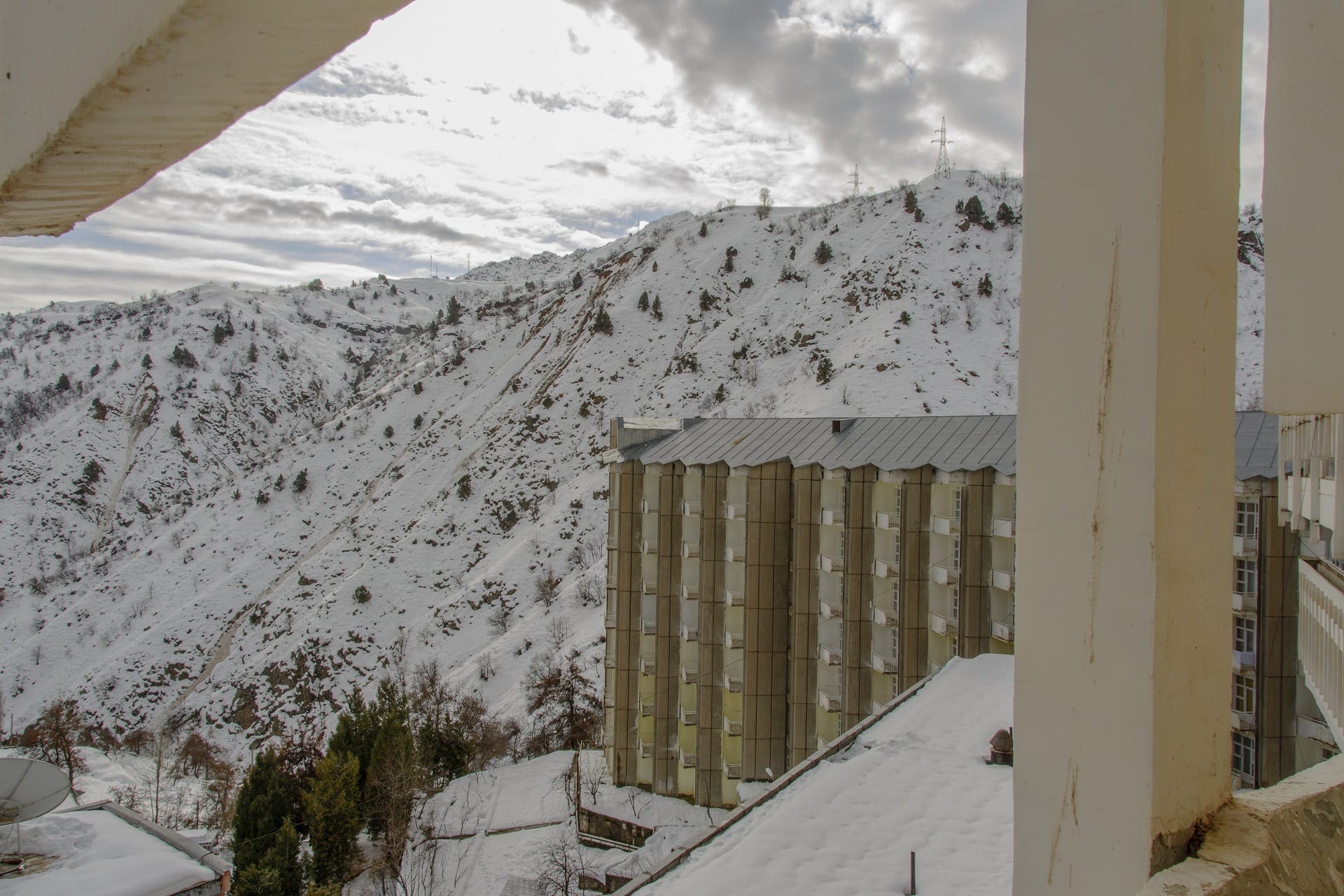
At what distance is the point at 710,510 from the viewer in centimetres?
2244

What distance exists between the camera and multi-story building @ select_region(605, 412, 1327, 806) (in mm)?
13977

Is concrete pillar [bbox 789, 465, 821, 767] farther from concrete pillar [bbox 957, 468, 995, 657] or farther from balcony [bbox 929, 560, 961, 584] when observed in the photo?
concrete pillar [bbox 957, 468, 995, 657]

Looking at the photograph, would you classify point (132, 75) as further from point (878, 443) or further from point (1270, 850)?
point (878, 443)

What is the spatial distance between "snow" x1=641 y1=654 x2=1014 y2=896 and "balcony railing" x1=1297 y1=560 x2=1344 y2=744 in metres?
3.03

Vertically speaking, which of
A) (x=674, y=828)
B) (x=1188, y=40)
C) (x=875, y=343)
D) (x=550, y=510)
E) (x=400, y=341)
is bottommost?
(x=674, y=828)

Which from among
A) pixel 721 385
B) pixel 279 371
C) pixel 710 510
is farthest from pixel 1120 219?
pixel 279 371

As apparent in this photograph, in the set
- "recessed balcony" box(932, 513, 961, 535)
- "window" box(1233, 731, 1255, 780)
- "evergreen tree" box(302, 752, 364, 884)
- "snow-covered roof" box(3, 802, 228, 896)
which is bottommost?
"evergreen tree" box(302, 752, 364, 884)

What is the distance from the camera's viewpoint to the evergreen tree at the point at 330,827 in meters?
19.7

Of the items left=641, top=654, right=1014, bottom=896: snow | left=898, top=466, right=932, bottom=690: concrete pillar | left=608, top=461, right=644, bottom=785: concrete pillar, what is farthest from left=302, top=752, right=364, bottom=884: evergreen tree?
left=898, top=466, right=932, bottom=690: concrete pillar

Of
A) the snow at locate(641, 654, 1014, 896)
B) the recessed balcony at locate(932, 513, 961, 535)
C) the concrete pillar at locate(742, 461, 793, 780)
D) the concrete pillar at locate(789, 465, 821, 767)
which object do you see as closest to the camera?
the snow at locate(641, 654, 1014, 896)

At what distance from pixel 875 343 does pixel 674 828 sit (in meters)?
34.4

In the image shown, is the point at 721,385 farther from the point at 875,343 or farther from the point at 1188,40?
the point at 1188,40

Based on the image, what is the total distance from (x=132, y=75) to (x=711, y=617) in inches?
870

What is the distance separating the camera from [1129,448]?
1701mm
